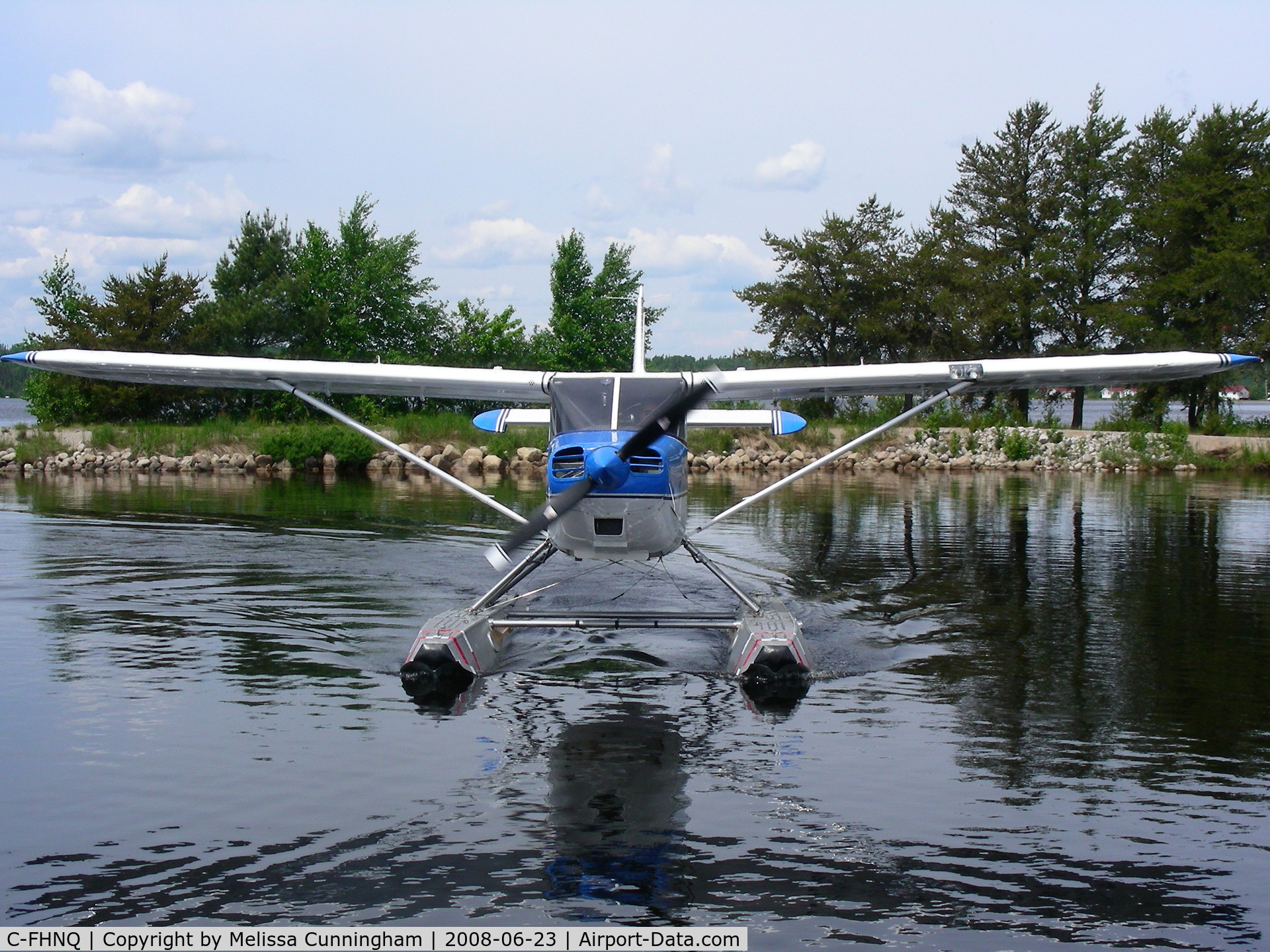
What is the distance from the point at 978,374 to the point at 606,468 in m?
4.26

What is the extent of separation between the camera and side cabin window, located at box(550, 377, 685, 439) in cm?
757

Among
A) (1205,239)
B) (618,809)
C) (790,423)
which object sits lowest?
(618,809)

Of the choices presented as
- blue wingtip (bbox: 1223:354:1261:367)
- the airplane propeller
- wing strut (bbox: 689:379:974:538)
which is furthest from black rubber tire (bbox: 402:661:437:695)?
blue wingtip (bbox: 1223:354:1261:367)

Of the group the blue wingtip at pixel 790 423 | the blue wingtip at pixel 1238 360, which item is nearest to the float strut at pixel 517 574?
the blue wingtip at pixel 790 423

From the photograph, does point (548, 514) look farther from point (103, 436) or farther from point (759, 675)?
point (103, 436)

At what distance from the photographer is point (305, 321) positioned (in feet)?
138

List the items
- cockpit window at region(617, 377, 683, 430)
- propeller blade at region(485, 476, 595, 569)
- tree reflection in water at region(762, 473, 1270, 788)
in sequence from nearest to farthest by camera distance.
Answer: tree reflection in water at region(762, 473, 1270, 788) < propeller blade at region(485, 476, 595, 569) < cockpit window at region(617, 377, 683, 430)

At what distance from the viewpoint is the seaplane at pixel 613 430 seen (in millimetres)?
7113

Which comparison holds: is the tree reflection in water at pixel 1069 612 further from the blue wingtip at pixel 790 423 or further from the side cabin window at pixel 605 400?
the side cabin window at pixel 605 400

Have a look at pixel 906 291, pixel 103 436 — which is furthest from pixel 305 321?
pixel 906 291

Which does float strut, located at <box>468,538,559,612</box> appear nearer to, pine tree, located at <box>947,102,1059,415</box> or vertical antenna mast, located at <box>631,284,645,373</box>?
vertical antenna mast, located at <box>631,284,645,373</box>

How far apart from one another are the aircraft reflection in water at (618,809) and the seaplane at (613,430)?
4.29 feet

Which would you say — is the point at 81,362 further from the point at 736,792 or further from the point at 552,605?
the point at 736,792

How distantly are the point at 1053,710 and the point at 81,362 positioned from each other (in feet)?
28.8
